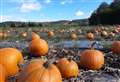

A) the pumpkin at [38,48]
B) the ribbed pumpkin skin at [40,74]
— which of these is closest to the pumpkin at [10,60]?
the ribbed pumpkin skin at [40,74]

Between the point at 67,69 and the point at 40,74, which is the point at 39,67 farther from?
the point at 67,69

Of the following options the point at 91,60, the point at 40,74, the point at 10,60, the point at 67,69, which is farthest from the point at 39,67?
the point at 91,60

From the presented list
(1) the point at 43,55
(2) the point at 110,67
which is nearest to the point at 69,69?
(2) the point at 110,67

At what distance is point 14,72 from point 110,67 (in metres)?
2.34

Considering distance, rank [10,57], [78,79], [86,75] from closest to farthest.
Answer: [10,57]
[78,79]
[86,75]

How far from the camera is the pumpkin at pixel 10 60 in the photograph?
512 centimetres

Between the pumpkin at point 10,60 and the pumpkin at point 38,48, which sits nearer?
the pumpkin at point 10,60

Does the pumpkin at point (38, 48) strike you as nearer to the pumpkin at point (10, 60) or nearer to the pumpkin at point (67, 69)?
the pumpkin at point (67, 69)

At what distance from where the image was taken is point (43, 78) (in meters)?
4.20

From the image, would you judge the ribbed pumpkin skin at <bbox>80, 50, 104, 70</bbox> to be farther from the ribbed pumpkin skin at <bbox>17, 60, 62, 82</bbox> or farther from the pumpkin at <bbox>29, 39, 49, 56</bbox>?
the ribbed pumpkin skin at <bbox>17, 60, 62, 82</bbox>

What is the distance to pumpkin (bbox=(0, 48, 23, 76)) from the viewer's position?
512 cm

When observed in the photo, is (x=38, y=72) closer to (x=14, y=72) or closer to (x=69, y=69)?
(x=14, y=72)

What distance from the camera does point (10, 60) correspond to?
510cm

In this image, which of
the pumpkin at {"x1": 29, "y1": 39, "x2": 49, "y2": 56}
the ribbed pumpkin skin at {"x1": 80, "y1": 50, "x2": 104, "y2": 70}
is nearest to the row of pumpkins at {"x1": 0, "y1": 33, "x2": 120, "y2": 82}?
the ribbed pumpkin skin at {"x1": 80, "y1": 50, "x2": 104, "y2": 70}
